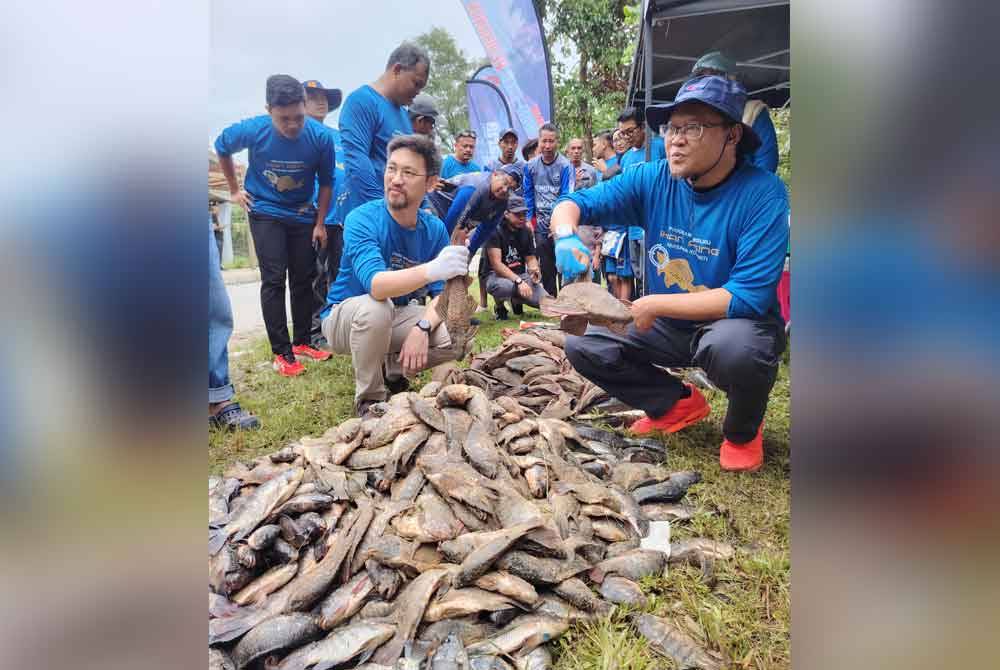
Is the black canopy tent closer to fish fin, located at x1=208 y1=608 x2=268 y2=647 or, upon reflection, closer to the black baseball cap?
the black baseball cap

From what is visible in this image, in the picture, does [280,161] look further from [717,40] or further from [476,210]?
[717,40]

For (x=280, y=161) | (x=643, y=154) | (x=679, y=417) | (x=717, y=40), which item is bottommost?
(x=679, y=417)

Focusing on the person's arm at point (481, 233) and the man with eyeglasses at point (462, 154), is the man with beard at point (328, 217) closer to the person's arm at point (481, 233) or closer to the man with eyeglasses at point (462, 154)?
the person's arm at point (481, 233)

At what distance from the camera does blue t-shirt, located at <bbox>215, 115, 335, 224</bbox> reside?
324cm

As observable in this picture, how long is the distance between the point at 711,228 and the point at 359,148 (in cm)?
224

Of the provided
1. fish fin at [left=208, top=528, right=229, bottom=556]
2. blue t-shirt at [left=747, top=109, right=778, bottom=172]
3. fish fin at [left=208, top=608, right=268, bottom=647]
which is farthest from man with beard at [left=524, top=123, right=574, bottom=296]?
fish fin at [left=208, top=608, right=268, bottom=647]

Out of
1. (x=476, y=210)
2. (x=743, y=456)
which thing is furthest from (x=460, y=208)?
(x=743, y=456)

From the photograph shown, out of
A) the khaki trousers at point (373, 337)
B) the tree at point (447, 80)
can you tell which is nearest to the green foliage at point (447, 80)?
the tree at point (447, 80)

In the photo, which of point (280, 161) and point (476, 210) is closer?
point (280, 161)

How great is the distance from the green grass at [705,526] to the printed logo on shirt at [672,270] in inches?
29.1

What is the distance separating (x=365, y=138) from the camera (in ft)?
12.4
